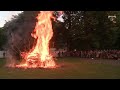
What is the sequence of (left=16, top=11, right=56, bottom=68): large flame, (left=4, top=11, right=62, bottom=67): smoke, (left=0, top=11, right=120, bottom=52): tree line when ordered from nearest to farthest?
(left=0, top=11, right=120, bottom=52): tree line → (left=16, top=11, right=56, bottom=68): large flame → (left=4, top=11, right=62, bottom=67): smoke

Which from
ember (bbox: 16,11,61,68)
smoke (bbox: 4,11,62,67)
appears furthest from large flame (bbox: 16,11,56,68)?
smoke (bbox: 4,11,62,67)

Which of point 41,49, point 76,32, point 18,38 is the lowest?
point 41,49

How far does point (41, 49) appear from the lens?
12430mm

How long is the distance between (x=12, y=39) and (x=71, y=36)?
2.31m

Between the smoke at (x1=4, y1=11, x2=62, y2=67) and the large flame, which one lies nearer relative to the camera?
the large flame

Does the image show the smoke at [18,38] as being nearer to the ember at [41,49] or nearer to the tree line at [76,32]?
the tree line at [76,32]

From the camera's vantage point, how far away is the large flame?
12.3 m

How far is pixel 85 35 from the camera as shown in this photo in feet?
40.4

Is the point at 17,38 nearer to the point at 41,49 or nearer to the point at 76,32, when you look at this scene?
the point at 41,49

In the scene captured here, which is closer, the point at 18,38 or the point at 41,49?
the point at 41,49

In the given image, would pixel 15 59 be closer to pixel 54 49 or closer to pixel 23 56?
pixel 23 56

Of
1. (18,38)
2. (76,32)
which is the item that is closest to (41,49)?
(18,38)

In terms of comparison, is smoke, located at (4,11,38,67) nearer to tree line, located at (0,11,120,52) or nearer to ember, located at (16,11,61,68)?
tree line, located at (0,11,120,52)
